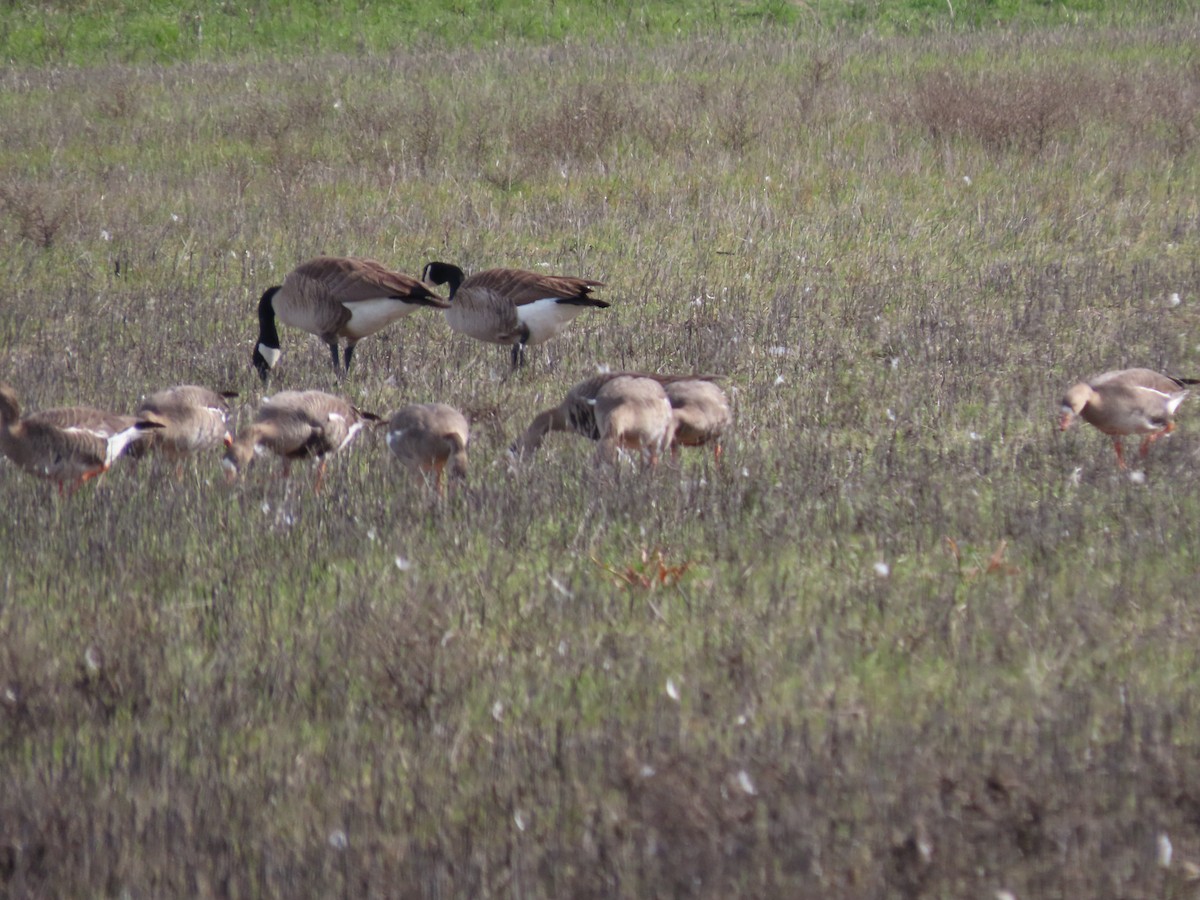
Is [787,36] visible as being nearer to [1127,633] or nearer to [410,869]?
[1127,633]

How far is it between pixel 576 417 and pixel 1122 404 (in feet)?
9.10

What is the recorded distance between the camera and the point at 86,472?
634cm

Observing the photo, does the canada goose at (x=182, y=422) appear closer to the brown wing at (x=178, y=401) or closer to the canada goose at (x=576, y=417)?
the brown wing at (x=178, y=401)

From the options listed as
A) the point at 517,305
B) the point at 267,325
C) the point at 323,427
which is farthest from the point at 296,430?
the point at 267,325

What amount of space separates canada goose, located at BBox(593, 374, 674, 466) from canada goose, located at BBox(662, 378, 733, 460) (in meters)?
0.14

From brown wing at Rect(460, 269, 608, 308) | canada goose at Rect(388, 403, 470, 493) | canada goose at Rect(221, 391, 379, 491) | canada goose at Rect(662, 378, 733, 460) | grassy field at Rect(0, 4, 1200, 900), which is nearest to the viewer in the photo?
grassy field at Rect(0, 4, 1200, 900)

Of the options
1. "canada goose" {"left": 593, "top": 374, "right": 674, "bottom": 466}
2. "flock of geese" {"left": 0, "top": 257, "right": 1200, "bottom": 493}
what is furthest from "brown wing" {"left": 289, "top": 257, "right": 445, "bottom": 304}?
"canada goose" {"left": 593, "top": 374, "right": 674, "bottom": 466}

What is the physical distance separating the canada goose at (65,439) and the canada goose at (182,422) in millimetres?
280

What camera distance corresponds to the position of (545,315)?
29.0ft

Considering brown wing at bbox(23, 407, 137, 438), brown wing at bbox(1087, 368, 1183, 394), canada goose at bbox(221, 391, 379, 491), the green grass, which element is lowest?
canada goose at bbox(221, 391, 379, 491)

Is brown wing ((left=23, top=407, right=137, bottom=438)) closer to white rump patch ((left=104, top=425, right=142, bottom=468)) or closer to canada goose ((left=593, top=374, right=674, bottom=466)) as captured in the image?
white rump patch ((left=104, top=425, right=142, bottom=468))

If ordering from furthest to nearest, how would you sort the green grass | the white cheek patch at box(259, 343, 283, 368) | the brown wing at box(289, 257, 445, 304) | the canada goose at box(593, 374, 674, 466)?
the green grass < the white cheek patch at box(259, 343, 283, 368) < the brown wing at box(289, 257, 445, 304) < the canada goose at box(593, 374, 674, 466)

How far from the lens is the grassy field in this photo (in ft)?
10.7

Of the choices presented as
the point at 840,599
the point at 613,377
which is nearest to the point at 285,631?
the point at 840,599
